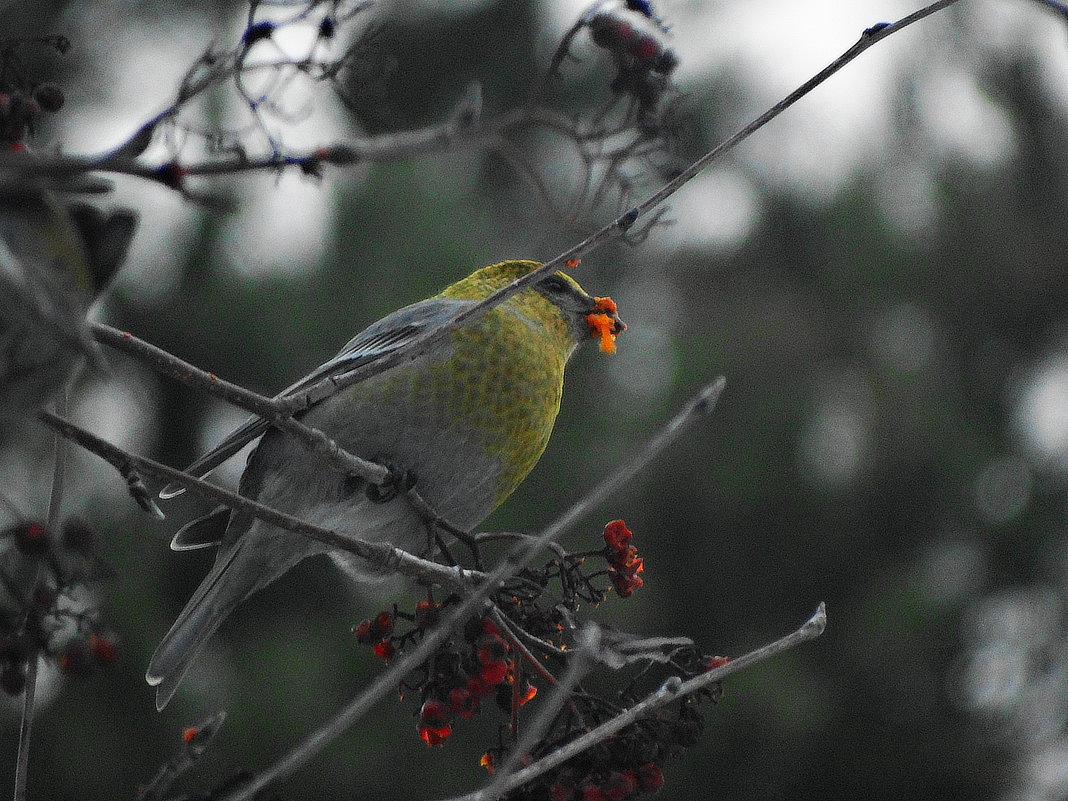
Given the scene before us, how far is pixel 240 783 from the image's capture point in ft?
3.27

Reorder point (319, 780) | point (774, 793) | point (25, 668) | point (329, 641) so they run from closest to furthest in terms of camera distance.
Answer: point (25, 668) → point (319, 780) → point (329, 641) → point (774, 793)

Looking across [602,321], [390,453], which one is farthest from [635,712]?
[602,321]

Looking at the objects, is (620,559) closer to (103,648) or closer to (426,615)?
(426,615)

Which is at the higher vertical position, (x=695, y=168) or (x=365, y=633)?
(x=695, y=168)

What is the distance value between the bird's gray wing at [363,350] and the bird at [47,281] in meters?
0.90

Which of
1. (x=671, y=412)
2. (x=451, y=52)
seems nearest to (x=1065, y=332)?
(x=671, y=412)

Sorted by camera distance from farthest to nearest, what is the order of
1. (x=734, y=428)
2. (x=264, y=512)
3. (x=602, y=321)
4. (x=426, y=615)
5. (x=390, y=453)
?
(x=734, y=428) < (x=602, y=321) < (x=390, y=453) < (x=426, y=615) < (x=264, y=512)

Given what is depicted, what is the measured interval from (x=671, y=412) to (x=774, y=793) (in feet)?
5.99

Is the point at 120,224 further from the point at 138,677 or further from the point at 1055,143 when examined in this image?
the point at 1055,143

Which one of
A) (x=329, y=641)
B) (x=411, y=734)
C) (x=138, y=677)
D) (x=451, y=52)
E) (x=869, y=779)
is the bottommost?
(x=869, y=779)

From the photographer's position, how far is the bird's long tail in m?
1.76

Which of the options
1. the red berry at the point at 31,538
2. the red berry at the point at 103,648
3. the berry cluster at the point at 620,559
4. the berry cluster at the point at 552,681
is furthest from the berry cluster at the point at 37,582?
the berry cluster at the point at 620,559

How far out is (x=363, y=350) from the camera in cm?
200

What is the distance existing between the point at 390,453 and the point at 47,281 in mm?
1120
